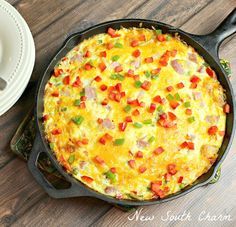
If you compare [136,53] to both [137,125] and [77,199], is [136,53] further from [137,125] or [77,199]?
[77,199]

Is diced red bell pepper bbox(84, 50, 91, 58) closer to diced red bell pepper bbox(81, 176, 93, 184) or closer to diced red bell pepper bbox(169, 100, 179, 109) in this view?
Answer: diced red bell pepper bbox(169, 100, 179, 109)

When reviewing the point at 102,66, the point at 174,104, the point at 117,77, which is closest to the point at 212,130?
the point at 174,104

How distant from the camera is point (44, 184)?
224cm

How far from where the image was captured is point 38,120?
2346 mm

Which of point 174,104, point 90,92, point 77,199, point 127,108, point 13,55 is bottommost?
point 77,199

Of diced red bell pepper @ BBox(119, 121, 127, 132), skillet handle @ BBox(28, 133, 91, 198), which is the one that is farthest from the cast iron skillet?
diced red bell pepper @ BBox(119, 121, 127, 132)

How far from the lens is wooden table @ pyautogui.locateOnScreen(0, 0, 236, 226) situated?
251 centimetres

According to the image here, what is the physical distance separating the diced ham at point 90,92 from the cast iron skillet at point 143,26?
0.23 metres

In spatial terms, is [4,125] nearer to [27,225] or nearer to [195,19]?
[27,225]

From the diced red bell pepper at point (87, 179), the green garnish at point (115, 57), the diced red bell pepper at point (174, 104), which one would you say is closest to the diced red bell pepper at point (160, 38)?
the green garnish at point (115, 57)

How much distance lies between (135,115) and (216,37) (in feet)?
1.98

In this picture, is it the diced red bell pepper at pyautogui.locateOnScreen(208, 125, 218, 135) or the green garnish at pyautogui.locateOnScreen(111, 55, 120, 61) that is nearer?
the diced red bell pepper at pyautogui.locateOnScreen(208, 125, 218, 135)

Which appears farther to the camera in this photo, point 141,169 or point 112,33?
point 112,33

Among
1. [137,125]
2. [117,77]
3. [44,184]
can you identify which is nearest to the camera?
[44,184]
